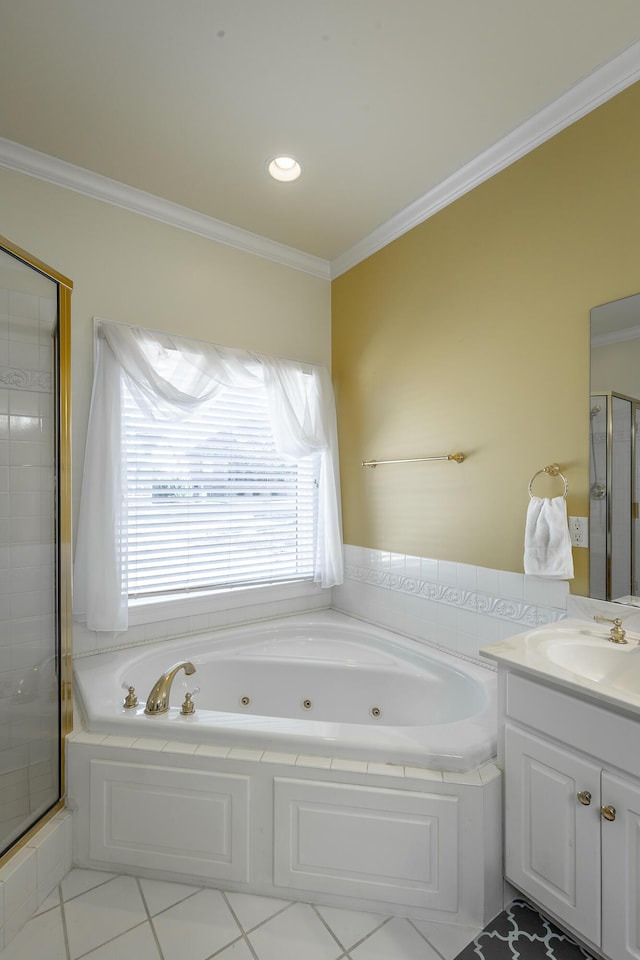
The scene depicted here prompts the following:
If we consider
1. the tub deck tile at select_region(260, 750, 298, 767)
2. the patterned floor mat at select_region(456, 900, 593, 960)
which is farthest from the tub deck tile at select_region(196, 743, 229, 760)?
the patterned floor mat at select_region(456, 900, 593, 960)

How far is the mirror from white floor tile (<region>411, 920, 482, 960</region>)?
3.62 feet

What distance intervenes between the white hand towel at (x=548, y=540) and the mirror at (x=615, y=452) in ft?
0.28

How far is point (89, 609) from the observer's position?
6.93ft

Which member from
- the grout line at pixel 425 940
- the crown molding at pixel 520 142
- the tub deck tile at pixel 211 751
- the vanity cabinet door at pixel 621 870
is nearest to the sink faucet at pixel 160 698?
the tub deck tile at pixel 211 751

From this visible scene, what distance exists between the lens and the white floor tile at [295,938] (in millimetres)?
1321

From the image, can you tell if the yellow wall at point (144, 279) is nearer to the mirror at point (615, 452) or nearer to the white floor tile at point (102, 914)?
the white floor tile at point (102, 914)

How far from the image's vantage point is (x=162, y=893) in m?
1.53

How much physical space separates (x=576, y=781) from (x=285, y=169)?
2447 millimetres

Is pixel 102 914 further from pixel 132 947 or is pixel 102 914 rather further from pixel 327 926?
pixel 327 926

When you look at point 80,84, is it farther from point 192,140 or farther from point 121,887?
point 121,887

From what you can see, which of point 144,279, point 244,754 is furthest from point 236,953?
point 144,279

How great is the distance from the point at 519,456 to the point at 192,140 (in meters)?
1.84

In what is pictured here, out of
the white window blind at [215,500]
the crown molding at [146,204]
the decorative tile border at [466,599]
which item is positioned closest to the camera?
the decorative tile border at [466,599]

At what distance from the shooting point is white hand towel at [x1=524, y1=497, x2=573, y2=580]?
5.66 ft
